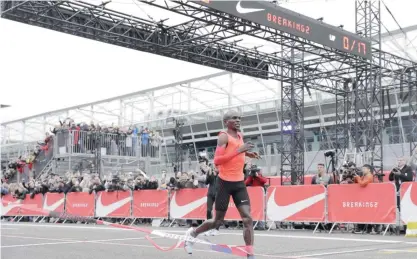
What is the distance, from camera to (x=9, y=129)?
2559 inches

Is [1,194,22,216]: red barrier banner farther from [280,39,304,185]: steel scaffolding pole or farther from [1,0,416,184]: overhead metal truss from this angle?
[280,39,304,185]: steel scaffolding pole

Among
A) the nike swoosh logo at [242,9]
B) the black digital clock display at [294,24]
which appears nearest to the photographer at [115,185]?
the black digital clock display at [294,24]

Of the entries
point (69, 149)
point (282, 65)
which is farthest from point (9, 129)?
point (282, 65)

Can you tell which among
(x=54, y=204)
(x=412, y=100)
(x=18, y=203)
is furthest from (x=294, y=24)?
(x=412, y=100)

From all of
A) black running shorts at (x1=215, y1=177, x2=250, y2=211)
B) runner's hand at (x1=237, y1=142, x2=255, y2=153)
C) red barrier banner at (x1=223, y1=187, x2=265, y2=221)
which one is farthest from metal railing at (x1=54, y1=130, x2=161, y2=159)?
runner's hand at (x1=237, y1=142, x2=255, y2=153)

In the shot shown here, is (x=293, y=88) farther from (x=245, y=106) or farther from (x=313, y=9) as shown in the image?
(x=245, y=106)

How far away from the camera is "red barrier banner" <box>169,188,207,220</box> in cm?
1639

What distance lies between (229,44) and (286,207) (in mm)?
13481

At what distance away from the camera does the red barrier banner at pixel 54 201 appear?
21.6m

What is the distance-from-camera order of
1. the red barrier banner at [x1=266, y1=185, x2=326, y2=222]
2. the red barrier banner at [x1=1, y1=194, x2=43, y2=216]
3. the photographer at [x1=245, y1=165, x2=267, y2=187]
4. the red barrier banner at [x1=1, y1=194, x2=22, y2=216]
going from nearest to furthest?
the red barrier banner at [x1=266, y1=185, x2=326, y2=222], the photographer at [x1=245, y1=165, x2=267, y2=187], the red barrier banner at [x1=1, y1=194, x2=43, y2=216], the red barrier banner at [x1=1, y1=194, x2=22, y2=216]

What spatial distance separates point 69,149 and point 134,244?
18.4 m

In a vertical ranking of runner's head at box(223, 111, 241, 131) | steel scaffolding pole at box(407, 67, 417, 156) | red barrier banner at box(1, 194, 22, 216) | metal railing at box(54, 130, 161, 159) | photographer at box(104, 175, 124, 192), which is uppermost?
steel scaffolding pole at box(407, 67, 417, 156)

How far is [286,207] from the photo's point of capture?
14711mm

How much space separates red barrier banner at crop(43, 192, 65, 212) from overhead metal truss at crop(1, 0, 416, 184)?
6250mm
